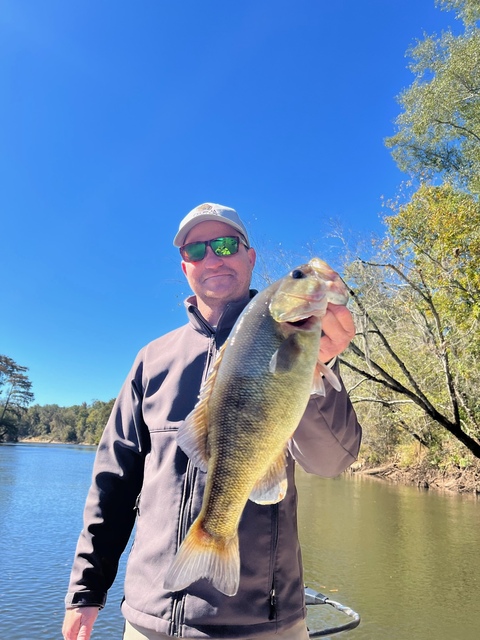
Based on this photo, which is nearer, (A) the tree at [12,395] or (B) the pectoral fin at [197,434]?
(B) the pectoral fin at [197,434]

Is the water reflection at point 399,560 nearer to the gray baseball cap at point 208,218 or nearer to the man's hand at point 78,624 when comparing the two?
the man's hand at point 78,624

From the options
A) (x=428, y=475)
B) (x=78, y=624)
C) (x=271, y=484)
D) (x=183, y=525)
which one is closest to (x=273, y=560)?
(x=183, y=525)

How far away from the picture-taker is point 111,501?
8.31 ft

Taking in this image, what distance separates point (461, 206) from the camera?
1495cm

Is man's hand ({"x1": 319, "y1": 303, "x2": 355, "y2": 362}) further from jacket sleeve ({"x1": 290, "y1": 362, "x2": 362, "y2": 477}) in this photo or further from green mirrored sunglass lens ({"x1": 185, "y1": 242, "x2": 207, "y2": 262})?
green mirrored sunglass lens ({"x1": 185, "y1": 242, "x2": 207, "y2": 262})

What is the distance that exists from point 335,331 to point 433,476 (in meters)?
26.7

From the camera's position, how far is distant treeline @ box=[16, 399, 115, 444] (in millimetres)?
114875

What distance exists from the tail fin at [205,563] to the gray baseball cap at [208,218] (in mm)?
1607

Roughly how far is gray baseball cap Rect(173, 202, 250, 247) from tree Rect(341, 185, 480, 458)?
11897 mm

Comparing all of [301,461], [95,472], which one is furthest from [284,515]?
[95,472]

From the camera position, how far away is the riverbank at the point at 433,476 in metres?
22.6

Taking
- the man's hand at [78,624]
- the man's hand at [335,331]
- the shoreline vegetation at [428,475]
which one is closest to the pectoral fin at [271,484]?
the man's hand at [335,331]

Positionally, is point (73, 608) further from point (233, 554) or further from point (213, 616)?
point (233, 554)

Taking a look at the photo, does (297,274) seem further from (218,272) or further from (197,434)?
(218,272)
